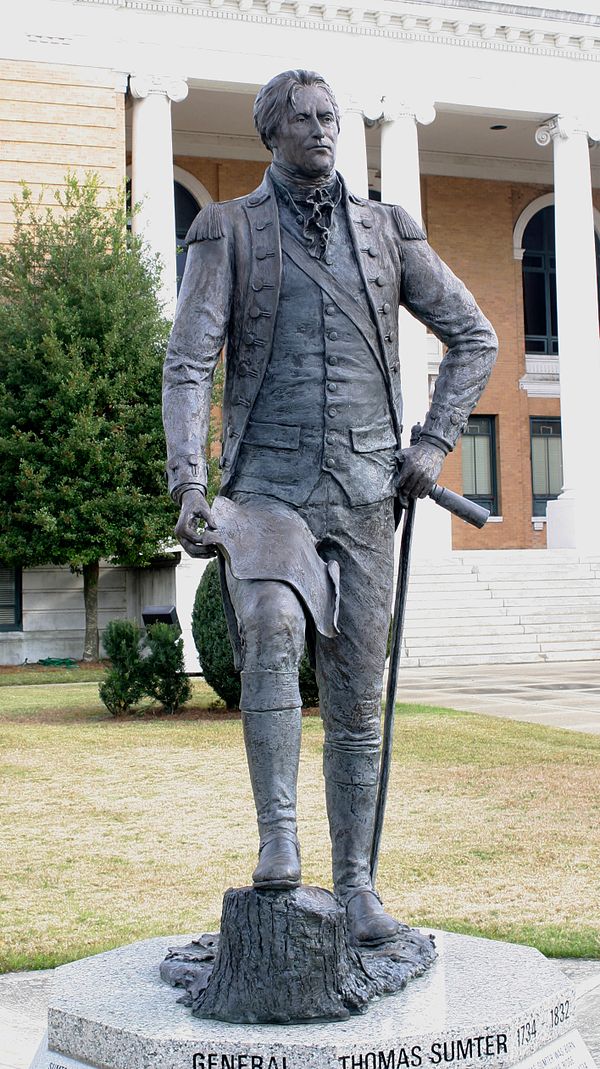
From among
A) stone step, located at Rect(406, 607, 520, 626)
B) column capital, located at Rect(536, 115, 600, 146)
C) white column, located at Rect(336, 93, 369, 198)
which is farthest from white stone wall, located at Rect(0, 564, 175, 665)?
column capital, located at Rect(536, 115, 600, 146)

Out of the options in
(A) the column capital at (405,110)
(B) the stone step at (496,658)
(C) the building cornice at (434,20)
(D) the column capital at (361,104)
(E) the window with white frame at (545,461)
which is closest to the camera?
(B) the stone step at (496,658)

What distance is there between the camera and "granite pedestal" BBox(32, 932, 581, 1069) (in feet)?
10.0

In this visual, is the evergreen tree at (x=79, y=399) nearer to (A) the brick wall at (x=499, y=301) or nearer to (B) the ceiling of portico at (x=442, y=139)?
(B) the ceiling of portico at (x=442, y=139)

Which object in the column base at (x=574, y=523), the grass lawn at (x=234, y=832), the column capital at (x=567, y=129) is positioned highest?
the column capital at (x=567, y=129)

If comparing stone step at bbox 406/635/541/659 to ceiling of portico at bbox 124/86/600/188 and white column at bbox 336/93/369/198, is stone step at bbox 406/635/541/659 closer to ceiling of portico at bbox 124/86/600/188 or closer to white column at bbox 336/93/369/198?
white column at bbox 336/93/369/198

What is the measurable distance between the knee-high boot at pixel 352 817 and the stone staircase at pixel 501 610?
56.2 ft

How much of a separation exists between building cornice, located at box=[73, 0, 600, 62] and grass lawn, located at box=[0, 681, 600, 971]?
1837 centimetres

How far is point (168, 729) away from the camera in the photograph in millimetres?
13344

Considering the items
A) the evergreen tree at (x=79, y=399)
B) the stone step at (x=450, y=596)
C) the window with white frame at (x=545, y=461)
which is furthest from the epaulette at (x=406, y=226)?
the window with white frame at (x=545, y=461)

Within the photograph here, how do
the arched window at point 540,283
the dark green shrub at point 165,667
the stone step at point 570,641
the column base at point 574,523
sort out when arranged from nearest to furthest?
the dark green shrub at point 165,667
the stone step at point 570,641
the column base at point 574,523
the arched window at point 540,283

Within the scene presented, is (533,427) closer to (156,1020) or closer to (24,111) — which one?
(24,111)

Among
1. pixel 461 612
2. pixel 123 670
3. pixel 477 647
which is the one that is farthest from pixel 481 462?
pixel 123 670

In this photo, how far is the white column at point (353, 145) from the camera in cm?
2703

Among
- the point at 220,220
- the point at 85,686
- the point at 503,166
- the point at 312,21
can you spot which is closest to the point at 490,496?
the point at 503,166
